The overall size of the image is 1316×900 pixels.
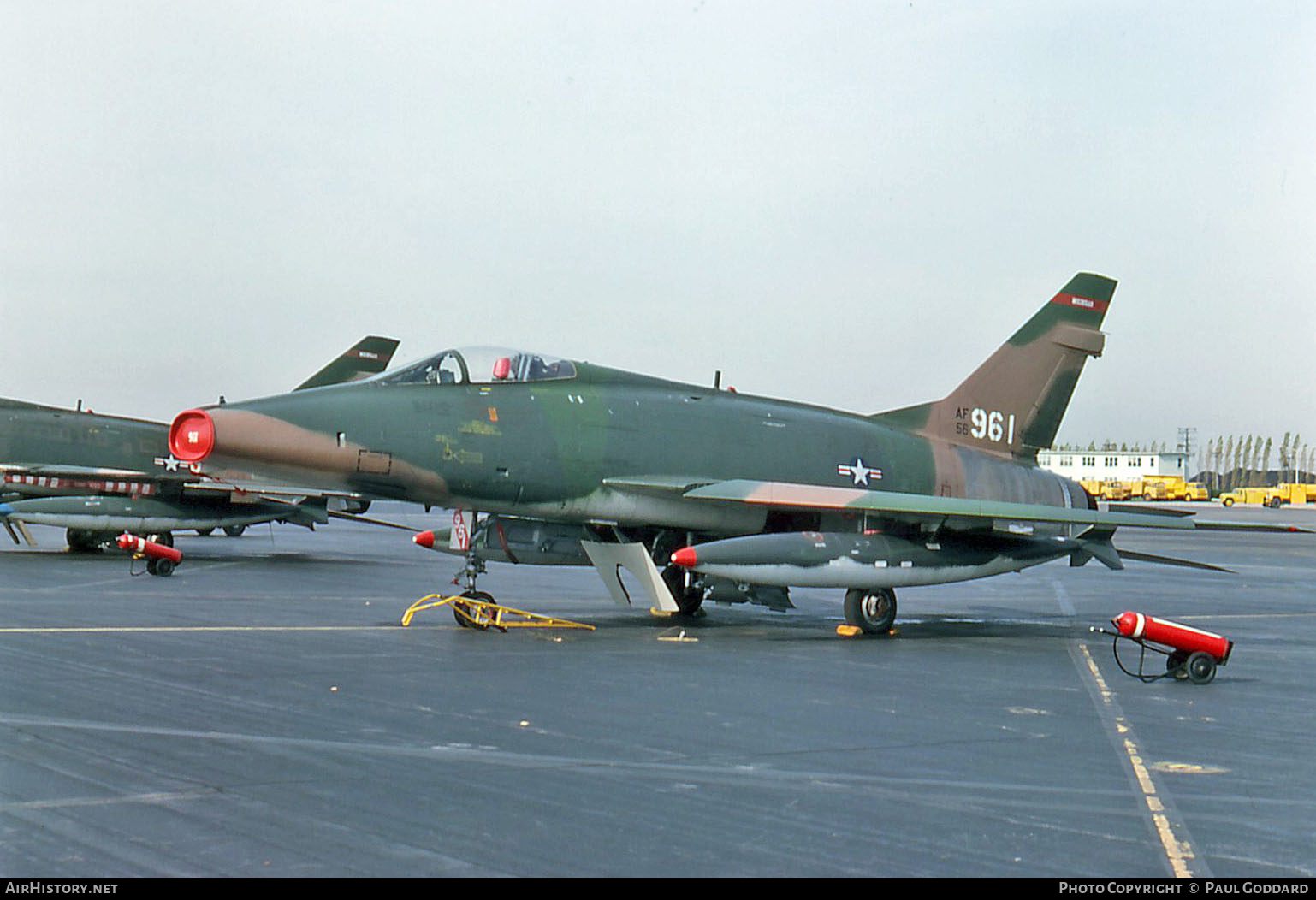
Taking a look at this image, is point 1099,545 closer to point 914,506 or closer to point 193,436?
point 914,506

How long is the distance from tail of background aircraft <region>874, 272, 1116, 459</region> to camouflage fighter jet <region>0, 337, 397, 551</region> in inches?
527

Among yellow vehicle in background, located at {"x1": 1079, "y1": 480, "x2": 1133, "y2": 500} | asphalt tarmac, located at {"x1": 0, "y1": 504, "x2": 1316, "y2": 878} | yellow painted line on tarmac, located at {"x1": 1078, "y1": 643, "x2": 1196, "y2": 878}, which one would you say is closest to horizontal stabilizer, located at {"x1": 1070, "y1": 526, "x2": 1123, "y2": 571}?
Answer: asphalt tarmac, located at {"x1": 0, "y1": 504, "x2": 1316, "y2": 878}

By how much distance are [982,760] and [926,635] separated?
25.6 feet

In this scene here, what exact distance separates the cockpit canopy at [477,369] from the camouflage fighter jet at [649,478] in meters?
0.02

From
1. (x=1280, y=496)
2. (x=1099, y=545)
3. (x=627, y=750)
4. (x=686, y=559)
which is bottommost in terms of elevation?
(x=627, y=750)

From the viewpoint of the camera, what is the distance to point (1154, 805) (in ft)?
21.7

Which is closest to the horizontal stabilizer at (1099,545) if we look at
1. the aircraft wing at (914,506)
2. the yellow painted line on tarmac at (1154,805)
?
the aircraft wing at (914,506)

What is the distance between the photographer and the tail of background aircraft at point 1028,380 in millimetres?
19203

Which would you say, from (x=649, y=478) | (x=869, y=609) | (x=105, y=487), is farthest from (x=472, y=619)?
(x=105, y=487)

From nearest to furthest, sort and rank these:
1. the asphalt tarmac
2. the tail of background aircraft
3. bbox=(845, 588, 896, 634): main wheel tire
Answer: the asphalt tarmac → bbox=(845, 588, 896, 634): main wheel tire → the tail of background aircraft

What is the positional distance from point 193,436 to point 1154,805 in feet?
30.4

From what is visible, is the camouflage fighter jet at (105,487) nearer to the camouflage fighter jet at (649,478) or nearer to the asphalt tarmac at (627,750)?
the asphalt tarmac at (627,750)

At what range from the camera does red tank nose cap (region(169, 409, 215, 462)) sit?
1241 cm

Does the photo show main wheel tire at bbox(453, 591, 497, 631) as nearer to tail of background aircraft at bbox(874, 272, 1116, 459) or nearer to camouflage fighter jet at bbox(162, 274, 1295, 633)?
camouflage fighter jet at bbox(162, 274, 1295, 633)
